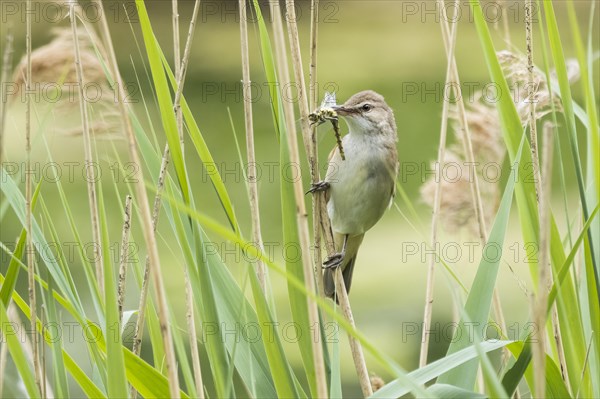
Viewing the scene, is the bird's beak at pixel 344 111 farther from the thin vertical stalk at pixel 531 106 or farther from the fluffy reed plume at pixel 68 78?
the thin vertical stalk at pixel 531 106

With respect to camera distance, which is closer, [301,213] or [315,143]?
[301,213]

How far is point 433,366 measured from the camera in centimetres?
124

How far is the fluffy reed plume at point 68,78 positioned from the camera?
5.75 ft

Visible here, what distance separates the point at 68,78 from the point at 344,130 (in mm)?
2254

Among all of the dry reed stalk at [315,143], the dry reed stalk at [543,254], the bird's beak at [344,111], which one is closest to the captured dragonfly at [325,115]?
the dry reed stalk at [315,143]

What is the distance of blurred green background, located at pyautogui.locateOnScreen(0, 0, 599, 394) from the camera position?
4.23m

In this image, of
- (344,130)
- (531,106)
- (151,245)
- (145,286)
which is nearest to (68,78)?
(145,286)

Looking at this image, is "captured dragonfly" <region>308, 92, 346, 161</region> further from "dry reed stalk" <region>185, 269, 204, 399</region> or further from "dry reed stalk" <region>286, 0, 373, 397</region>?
"dry reed stalk" <region>185, 269, 204, 399</region>

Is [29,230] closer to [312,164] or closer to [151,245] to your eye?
[151,245]

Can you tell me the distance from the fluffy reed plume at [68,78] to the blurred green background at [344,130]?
21cm

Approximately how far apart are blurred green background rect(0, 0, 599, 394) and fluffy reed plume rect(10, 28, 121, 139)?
21 cm

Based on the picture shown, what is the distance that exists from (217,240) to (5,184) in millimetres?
3029

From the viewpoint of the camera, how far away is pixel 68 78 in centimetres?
200

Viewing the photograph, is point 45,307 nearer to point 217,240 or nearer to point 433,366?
point 433,366
